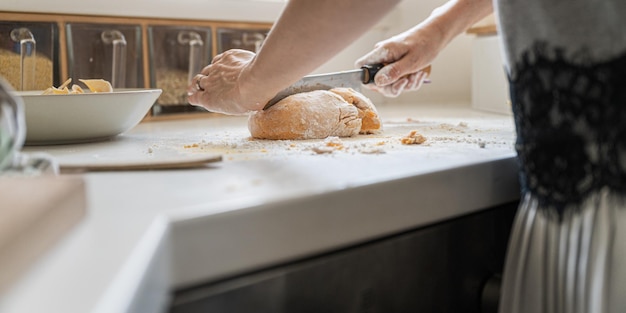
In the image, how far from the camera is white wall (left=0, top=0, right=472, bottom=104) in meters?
1.34

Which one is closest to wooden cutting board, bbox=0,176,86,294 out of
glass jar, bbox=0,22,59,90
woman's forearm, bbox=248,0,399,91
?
woman's forearm, bbox=248,0,399,91

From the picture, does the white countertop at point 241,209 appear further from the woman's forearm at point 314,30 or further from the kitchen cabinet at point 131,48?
the kitchen cabinet at point 131,48

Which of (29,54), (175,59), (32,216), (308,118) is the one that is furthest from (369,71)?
(32,216)

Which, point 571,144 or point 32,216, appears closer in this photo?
point 32,216

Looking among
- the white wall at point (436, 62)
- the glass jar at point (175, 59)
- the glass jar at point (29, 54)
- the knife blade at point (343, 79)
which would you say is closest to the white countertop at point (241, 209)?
the knife blade at point (343, 79)

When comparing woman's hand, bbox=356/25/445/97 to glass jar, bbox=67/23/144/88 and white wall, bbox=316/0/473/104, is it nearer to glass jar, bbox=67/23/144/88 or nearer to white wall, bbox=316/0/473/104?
glass jar, bbox=67/23/144/88

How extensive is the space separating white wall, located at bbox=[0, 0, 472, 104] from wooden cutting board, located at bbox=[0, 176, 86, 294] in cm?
95

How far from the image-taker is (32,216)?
37 centimetres

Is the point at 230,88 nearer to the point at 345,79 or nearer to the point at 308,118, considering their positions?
the point at 308,118

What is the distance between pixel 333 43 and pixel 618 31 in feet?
0.94

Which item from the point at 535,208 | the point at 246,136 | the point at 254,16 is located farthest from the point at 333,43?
the point at 254,16

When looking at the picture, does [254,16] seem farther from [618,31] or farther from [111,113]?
[618,31]

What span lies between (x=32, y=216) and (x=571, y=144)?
0.50 meters

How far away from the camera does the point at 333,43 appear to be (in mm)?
684
